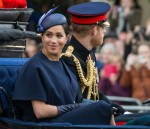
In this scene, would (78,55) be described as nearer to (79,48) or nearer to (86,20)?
(79,48)

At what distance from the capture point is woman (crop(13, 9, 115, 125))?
27.4 feet

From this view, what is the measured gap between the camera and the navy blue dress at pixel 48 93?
27.3ft

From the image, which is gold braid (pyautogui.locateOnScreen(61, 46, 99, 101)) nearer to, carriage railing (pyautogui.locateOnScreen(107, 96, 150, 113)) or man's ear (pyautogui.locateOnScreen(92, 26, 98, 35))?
man's ear (pyautogui.locateOnScreen(92, 26, 98, 35))

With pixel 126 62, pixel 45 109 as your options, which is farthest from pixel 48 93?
pixel 126 62

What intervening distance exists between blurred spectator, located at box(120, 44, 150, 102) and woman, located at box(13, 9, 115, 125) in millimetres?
5756

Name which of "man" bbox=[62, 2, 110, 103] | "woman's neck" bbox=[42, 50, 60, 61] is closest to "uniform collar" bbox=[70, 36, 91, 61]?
"man" bbox=[62, 2, 110, 103]

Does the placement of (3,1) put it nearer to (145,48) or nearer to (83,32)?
(83,32)

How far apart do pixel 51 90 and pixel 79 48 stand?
110 centimetres

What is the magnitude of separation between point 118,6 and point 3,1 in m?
8.88

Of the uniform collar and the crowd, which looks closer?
the uniform collar

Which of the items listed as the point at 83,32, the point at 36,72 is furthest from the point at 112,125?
the point at 83,32

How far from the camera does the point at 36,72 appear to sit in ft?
27.6

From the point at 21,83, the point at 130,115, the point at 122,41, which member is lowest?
the point at 122,41

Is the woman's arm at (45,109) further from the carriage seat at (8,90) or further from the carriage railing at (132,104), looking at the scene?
the carriage railing at (132,104)
